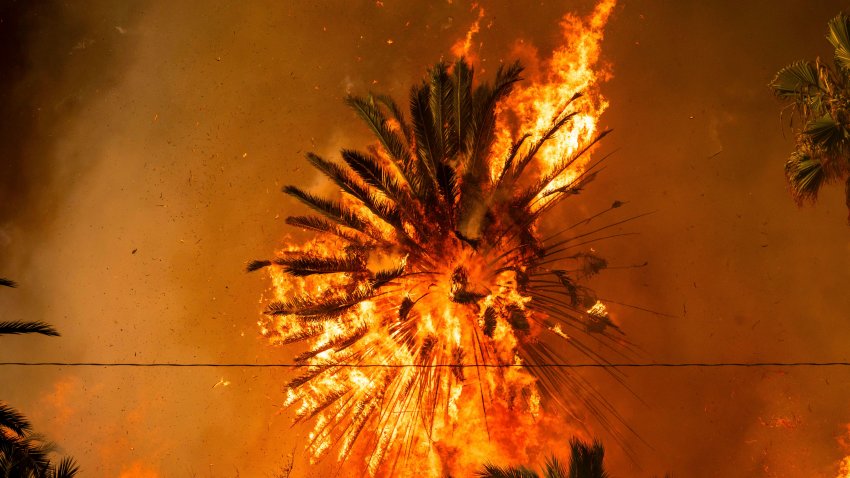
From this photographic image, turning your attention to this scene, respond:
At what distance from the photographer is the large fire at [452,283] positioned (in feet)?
28.7

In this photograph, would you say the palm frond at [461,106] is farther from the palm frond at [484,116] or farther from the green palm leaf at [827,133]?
the green palm leaf at [827,133]

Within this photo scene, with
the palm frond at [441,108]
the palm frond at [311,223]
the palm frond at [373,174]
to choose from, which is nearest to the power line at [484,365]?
the palm frond at [311,223]

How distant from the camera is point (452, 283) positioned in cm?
949

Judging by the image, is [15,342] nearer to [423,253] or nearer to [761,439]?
[423,253]

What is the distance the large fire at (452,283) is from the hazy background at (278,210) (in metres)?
0.59

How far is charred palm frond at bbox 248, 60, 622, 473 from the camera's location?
868 cm

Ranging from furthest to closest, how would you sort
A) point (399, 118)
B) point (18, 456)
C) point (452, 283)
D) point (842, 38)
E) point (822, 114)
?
point (452, 283) < point (399, 118) < point (822, 114) < point (18, 456) < point (842, 38)

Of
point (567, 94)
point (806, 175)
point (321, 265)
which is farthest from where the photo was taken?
point (567, 94)

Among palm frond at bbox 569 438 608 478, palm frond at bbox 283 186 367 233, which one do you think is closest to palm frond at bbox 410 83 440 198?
palm frond at bbox 283 186 367 233

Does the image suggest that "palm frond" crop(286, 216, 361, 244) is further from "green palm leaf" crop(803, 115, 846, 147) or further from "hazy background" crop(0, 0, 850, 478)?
"green palm leaf" crop(803, 115, 846, 147)

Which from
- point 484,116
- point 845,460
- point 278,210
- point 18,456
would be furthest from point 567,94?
point 18,456

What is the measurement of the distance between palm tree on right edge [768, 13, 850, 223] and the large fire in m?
2.70

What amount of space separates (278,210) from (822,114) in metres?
8.01

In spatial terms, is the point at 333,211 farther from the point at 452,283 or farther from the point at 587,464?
the point at 587,464
